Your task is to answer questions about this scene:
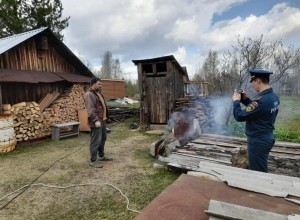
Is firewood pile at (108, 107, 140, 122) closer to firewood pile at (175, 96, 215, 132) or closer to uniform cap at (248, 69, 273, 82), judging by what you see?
firewood pile at (175, 96, 215, 132)

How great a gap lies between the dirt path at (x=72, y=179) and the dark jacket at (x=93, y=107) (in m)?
1.15

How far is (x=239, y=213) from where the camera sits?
155 centimetres

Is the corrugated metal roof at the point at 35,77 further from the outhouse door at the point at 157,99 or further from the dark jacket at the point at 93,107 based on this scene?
the dark jacket at the point at 93,107

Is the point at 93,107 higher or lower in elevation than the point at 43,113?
higher

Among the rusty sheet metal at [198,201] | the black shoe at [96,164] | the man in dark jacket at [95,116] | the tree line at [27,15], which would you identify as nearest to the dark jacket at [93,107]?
the man in dark jacket at [95,116]

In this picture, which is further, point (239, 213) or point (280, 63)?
point (280, 63)

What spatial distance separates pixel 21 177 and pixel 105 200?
2.34m

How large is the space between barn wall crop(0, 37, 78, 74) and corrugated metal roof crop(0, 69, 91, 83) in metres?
0.32

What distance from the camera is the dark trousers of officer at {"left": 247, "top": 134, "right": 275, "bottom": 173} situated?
10.8 feet

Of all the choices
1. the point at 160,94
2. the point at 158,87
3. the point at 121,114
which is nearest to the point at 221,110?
the point at 160,94

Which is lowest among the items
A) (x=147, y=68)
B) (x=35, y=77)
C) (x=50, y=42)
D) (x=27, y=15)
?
(x=35, y=77)

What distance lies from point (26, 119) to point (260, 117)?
7.64 metres

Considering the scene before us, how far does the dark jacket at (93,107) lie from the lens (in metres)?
5.45

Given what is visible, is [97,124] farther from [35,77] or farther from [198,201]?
[35,77]
